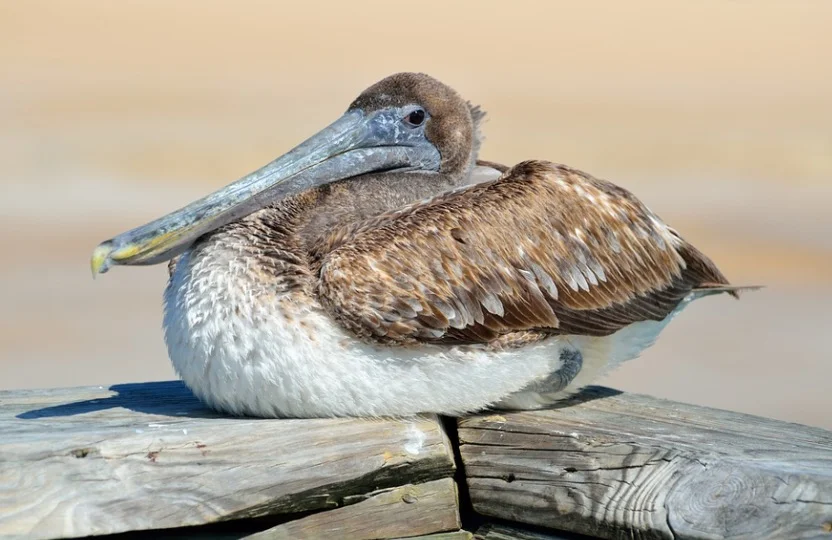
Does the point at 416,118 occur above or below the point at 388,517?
above

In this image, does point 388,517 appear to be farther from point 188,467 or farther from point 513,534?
point 188,467

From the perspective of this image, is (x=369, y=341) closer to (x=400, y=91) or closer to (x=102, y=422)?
(x=102, y=422)

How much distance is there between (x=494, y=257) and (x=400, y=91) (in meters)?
0.91

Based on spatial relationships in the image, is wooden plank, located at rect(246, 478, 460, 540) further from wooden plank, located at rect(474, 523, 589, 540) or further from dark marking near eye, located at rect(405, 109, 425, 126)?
dark marking near eye, located at rect(405, 109, 425, 126)

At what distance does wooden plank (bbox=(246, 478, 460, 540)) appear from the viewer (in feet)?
10.6

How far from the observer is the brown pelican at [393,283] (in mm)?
3418

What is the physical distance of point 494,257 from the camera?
361 cm

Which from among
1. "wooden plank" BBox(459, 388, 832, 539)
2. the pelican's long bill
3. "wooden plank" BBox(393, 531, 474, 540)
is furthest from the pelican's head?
"wooden plank" BBox(393, 531, 474, 540)

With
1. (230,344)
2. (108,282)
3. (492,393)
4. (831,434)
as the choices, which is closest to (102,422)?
(230,344)

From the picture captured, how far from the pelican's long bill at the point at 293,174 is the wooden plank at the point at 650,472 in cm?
102

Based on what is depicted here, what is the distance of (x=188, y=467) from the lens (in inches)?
122

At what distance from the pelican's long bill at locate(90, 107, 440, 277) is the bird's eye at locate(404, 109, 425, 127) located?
0.02 m

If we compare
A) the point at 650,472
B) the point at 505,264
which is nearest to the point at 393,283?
the point at 505,264

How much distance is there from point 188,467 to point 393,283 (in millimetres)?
796
